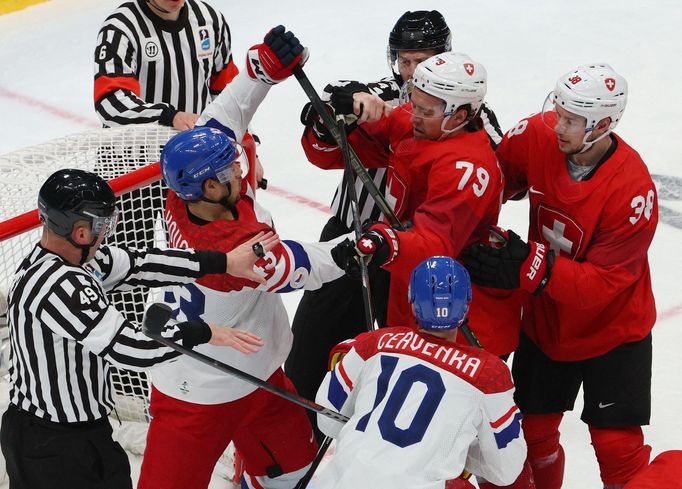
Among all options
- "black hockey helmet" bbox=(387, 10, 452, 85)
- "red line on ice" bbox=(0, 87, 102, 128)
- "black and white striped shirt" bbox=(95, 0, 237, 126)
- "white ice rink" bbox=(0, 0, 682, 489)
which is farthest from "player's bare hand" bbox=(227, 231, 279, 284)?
"red line on ice" bbox=(0, 87, 102, 128)

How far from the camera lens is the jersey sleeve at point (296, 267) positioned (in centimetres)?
266

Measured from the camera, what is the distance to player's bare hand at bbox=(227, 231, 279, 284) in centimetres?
259

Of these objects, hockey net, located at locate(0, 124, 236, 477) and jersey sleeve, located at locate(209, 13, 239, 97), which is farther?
jersey sleeve, located at locate(209, 13, 239, 97)

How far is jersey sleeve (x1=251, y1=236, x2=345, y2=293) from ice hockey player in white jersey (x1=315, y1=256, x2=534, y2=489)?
0.35m

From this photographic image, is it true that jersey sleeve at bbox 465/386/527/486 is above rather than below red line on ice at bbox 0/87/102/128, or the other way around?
above

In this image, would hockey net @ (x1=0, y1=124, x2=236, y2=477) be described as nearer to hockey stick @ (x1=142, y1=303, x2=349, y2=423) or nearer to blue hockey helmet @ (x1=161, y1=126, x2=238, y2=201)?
blue hockey helmet @ (x1=161, y1=126, x2=238, y2=201)

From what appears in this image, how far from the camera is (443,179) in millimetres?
2730

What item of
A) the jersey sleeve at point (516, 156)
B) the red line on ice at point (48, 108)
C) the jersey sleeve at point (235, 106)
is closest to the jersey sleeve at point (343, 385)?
the jersey sleeve at point (516, 156)

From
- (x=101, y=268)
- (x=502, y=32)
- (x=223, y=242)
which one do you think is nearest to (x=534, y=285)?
(x=223, y=242)

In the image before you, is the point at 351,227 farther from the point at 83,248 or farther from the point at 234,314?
the point at 83,248

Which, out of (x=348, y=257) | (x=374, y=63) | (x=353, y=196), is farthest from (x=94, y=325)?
(x=374, y=63)

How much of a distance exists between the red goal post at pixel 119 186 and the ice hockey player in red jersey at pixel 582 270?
1.14 meters

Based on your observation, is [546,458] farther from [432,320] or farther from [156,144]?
[156,144]

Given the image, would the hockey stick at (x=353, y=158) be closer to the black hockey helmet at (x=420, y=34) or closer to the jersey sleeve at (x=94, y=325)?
the black hockey helmet at (x=420, y=34)
